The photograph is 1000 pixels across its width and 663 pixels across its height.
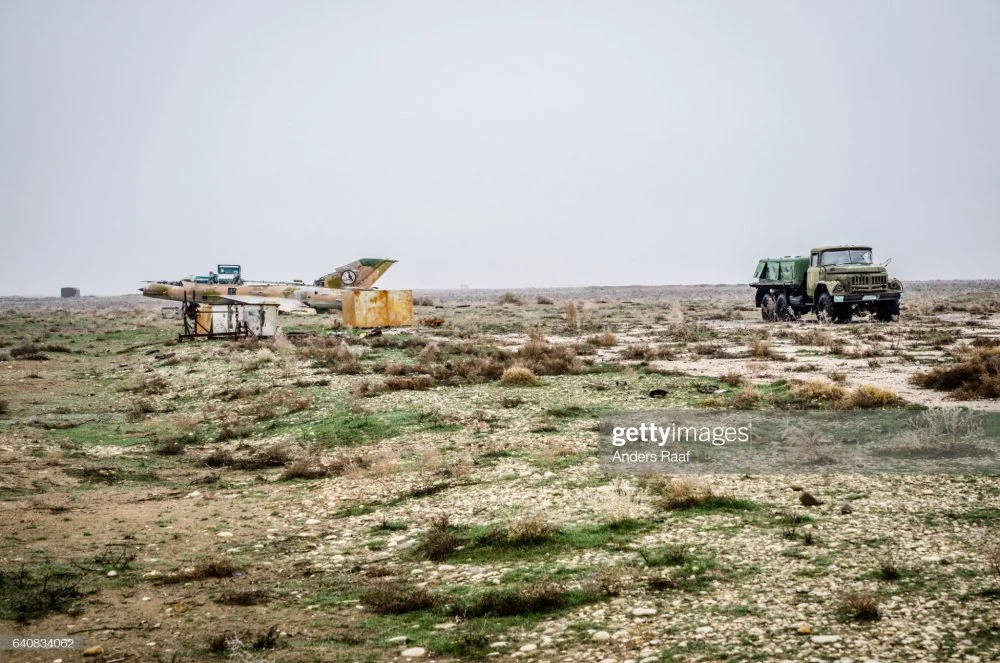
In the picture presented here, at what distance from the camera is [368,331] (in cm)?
3488

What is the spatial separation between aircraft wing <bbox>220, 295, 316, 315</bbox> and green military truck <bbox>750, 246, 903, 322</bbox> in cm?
2264

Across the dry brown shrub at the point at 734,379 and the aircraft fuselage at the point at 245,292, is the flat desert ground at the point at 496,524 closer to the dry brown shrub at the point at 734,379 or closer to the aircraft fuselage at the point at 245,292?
the dry brown shrub at the point at 734,379

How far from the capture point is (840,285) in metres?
33.1

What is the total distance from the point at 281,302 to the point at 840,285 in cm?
2589

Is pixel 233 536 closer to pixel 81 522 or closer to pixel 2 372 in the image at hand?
pixel 81 522

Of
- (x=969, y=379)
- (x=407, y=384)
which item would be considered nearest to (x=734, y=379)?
(x=969, y=379)

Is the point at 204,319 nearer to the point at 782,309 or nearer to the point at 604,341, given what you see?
the point at 604,341

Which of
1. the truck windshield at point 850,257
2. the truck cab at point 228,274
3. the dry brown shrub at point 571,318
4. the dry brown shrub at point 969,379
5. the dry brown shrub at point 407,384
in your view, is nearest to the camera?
the dry brown shrub at point 969,379

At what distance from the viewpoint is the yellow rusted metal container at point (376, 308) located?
3644 centimetres

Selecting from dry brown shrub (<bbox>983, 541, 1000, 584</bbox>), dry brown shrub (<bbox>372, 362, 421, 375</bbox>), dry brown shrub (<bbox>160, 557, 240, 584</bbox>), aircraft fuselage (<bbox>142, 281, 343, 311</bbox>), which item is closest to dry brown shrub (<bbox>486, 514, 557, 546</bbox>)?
dry brown shrub (<bbox>160, 557, 240, 584</bbox>)

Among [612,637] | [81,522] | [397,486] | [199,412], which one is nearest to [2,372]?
[199,412]

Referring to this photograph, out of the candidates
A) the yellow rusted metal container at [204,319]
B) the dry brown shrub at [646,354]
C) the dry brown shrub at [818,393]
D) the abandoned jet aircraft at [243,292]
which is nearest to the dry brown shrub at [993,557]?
the dry brown shrub at [818,393]

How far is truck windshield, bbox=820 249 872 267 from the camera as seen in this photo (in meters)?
33.9

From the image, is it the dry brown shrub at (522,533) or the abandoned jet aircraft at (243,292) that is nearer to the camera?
the dry brown shrub at (522,533)
